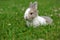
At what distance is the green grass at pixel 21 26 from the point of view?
544 cm

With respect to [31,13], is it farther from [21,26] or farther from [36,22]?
[21,26]

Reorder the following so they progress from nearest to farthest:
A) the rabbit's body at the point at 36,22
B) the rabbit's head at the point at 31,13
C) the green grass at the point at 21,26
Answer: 1. the green grass at the point at 21,26
2. the rabbit's head at the point at 31,13
3. the rabbit's body at the point at 36,22

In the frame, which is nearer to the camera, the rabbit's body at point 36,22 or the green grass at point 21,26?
the green grass at point 21,26

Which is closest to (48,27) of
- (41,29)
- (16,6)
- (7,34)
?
(41,29)

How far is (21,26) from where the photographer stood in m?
6.11

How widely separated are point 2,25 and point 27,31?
815 millimetres

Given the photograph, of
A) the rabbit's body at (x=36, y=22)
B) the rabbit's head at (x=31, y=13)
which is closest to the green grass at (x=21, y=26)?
the rabbit's body at (x=36, y=22)

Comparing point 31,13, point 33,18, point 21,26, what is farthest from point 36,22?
point 21,26

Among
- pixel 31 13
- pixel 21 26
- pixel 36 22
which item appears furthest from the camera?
pixel 21 26

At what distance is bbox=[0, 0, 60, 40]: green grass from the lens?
5438 millimetres

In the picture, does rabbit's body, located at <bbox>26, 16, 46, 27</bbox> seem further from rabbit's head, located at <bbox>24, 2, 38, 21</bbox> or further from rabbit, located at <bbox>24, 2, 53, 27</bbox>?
rabbit's head, located at <bbox>24, 2, 38, 21</bbox>

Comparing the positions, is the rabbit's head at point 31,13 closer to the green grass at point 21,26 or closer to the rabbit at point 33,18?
the rabbit at point 33,18

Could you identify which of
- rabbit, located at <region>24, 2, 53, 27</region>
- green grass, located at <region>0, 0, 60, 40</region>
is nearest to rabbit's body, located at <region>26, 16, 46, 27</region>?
rabbit, located at <region>24, 2, 53, 27</region>

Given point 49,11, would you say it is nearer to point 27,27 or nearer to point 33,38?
point 27,27
